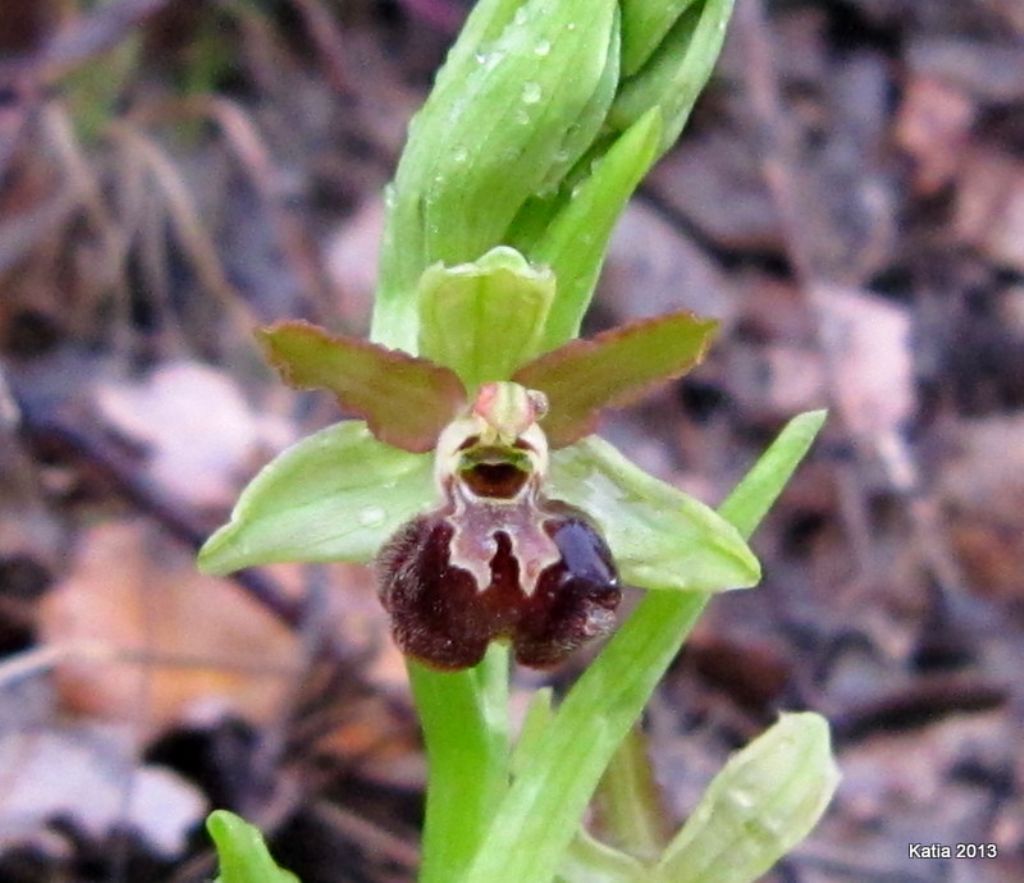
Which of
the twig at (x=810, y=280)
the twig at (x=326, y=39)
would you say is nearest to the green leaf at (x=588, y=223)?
the twig at (x=810, y=280)

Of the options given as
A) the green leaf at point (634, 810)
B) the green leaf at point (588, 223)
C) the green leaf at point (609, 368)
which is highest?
the green leaf at point (588, 223)

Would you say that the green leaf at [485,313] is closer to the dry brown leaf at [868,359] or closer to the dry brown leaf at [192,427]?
the dry brown leaf at [192,427]

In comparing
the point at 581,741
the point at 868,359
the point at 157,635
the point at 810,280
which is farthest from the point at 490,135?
the point at 868,359

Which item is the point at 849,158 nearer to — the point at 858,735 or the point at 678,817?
the point at 858,735

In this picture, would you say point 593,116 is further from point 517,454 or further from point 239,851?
point 239,851

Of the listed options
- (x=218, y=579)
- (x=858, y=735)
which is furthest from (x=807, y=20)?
(x=218, y=579)

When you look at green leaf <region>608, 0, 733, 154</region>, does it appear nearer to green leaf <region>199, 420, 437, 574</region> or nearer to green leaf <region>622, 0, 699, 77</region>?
green leaf <region>622, 0, 699, 77</region>

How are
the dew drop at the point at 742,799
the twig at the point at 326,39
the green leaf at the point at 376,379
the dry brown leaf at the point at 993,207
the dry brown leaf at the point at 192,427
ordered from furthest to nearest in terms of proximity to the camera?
the dry brown leaf at the point at 993,207 < the twig at the point at 326,39 < the dry brown leaf at the point at 192,427 < the dew drop at the point at 742,799 < the green leaf at the point at 376,379
